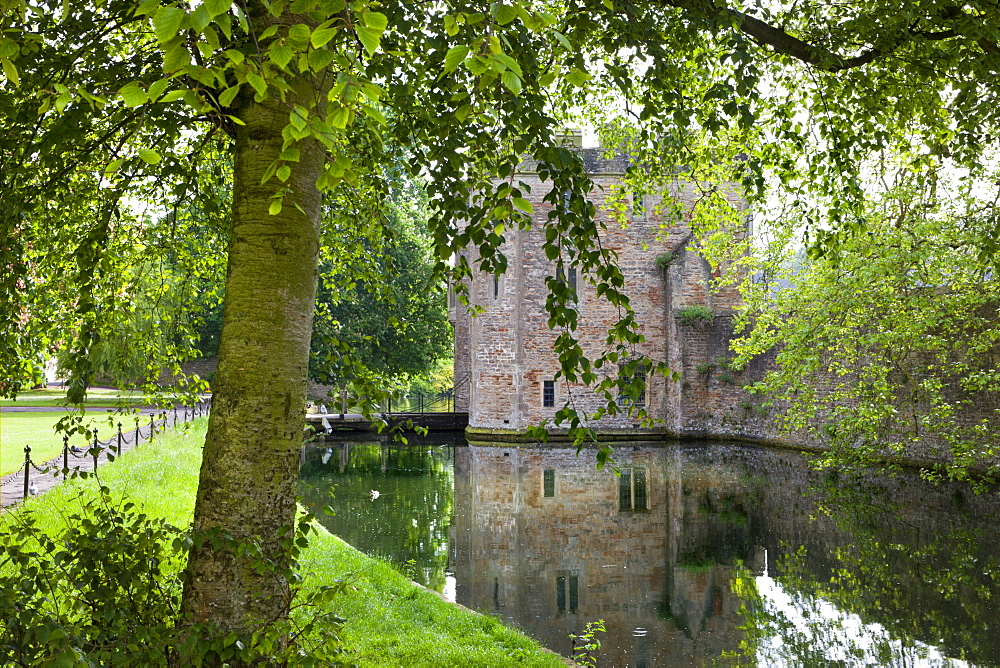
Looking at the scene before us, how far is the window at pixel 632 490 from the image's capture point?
12.9 m

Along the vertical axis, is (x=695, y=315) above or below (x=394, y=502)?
above

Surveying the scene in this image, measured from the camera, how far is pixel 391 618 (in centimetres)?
606

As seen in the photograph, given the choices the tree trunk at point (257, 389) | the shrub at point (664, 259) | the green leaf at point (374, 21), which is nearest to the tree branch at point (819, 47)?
the tree trunk at point (257, 389)

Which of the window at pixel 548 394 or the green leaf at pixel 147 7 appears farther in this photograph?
the window at pixel 548 394

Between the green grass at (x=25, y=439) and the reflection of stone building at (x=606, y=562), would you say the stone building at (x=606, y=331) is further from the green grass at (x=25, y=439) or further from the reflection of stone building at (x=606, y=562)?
the green grass at (x=25, y=439)

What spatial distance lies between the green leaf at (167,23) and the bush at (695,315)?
2393 cm

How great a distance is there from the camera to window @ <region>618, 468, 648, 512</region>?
1288 centimetres

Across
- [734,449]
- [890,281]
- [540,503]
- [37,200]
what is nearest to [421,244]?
[734,449]

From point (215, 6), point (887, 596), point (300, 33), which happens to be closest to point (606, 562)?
point (887, 596)

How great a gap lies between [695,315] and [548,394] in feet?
17.9

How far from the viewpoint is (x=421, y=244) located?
3047 centimetres

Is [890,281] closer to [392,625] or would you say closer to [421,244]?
[392,625]

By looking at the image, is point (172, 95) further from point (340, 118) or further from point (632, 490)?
point (632, 490)

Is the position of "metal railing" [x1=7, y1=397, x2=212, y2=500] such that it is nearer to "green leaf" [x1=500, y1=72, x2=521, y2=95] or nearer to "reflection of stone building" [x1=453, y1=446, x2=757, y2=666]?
"green leaf" [x1=500, y1=72, x2=521, y2=95]
